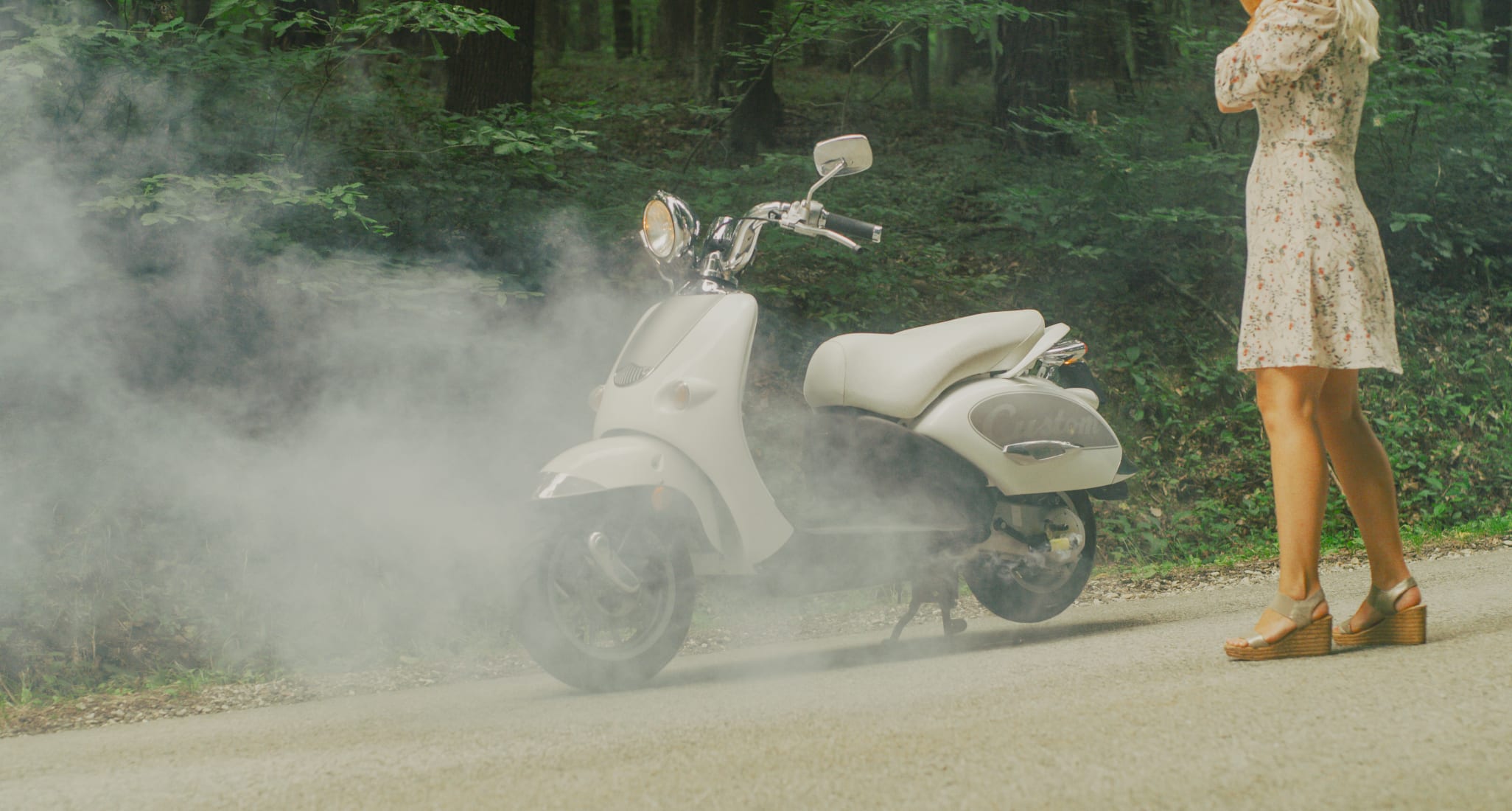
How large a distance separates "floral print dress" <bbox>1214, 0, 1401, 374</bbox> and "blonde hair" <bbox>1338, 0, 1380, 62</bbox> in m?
0.02

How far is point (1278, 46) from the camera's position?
3.37m

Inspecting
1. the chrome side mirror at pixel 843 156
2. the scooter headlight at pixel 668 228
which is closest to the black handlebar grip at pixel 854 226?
the chrome side mirror at pixel 843 156

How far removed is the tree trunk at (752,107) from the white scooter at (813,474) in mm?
8139

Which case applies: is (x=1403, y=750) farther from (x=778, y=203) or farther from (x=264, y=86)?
(x=264, y=86)

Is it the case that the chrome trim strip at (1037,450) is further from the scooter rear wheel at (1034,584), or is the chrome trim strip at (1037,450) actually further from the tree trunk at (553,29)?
the tree trunk at (553,29)

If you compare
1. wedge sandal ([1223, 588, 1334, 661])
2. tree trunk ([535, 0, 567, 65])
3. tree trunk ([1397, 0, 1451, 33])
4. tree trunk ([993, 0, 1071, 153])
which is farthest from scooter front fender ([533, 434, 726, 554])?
tree trunk ([535, 0, 567, 65])

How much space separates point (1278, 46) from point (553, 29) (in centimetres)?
2213

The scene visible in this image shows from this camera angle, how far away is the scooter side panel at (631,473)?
11.6 ft

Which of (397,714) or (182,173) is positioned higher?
(182,173)

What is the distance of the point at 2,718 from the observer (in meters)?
3.97

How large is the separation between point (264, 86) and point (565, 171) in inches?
86.8

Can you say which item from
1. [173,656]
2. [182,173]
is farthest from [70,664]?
[182,173]

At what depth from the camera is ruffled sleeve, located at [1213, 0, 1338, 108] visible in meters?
3.34

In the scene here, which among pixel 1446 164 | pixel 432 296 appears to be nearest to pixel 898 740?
pixel 432 296
